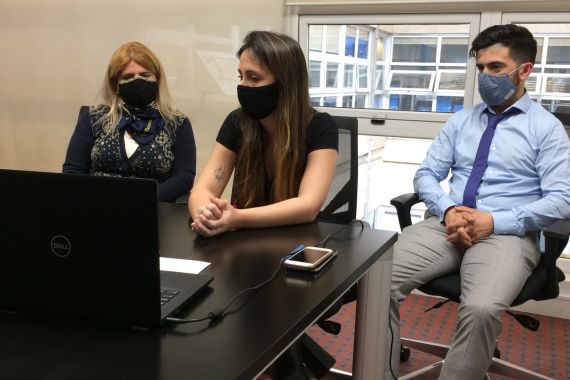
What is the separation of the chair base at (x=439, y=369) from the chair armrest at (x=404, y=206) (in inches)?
20.3

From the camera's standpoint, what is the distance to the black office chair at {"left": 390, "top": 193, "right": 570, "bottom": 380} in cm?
173

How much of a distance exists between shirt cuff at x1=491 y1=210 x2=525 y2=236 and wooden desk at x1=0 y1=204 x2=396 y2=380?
74cm

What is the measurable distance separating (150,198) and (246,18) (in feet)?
7.39

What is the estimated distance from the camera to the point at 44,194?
0.82 meters

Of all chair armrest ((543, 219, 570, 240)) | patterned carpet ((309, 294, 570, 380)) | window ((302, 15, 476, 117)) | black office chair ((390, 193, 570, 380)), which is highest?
window ((302, 15, 476, 117))

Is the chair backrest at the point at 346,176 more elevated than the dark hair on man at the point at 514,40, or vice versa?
the dark hair on man at the point at 514,40

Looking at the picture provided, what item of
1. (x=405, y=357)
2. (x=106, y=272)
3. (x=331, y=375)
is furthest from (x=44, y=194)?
(x=405, y=357)

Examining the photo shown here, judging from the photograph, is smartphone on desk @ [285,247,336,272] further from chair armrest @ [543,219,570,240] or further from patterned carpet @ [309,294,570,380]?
patterned carpet @ [309,294,570,380]

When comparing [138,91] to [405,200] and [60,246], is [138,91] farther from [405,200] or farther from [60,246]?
[60,246]

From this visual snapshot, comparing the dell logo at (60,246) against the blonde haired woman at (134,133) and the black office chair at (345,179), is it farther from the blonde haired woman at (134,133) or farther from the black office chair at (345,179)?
the blonde haired woman at (134,133)

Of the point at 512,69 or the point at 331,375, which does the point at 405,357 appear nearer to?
the point at 331,375

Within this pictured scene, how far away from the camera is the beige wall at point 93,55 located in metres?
2.81

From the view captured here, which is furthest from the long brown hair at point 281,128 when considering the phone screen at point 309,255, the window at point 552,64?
the window at point 552,64

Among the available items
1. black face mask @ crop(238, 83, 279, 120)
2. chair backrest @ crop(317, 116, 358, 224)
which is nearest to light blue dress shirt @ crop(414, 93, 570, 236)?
chair backrest @ crop(317, 116, 358, 224)
